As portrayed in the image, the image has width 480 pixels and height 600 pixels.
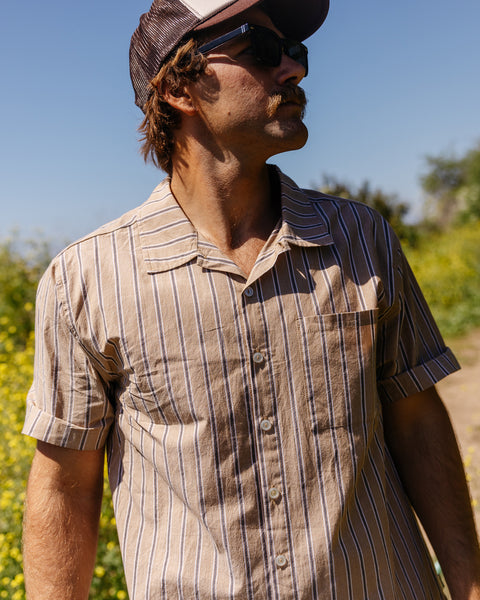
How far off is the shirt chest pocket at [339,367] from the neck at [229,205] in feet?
0.84

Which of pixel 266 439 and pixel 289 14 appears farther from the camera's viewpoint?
pixel 289 14

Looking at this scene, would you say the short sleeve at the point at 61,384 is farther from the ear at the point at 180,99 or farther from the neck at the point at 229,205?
the ear at the point at 180,99

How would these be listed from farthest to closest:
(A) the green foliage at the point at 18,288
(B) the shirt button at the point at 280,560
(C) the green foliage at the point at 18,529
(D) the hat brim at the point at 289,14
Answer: (A) the green foliage at the point at 18,288 < (C) the green foliage at the point at 18,529 < (D) the hat brim at the point at 289,14 < (B) the shirt button at the point at 280,560

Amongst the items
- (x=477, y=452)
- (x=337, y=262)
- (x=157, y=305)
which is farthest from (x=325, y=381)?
(x=477, y=452)

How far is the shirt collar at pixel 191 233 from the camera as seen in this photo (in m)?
1.33

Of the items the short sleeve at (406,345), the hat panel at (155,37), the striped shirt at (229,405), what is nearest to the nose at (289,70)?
the hat panel at (155,37)

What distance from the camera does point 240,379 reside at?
49.9 inches

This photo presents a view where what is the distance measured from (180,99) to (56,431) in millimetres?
877

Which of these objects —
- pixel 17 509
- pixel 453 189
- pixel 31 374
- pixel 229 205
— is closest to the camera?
pixel 229 205

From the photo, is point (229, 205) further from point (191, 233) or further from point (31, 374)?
point (31, 374)

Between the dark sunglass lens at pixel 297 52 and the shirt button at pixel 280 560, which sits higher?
the dark sunglass lens at pixel 297 52

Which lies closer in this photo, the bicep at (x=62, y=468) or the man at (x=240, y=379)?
the man at (x=240, y=379)

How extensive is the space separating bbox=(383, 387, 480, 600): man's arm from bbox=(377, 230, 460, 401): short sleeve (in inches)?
2.3

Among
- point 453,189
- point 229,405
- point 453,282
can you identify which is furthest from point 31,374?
point 453,189
